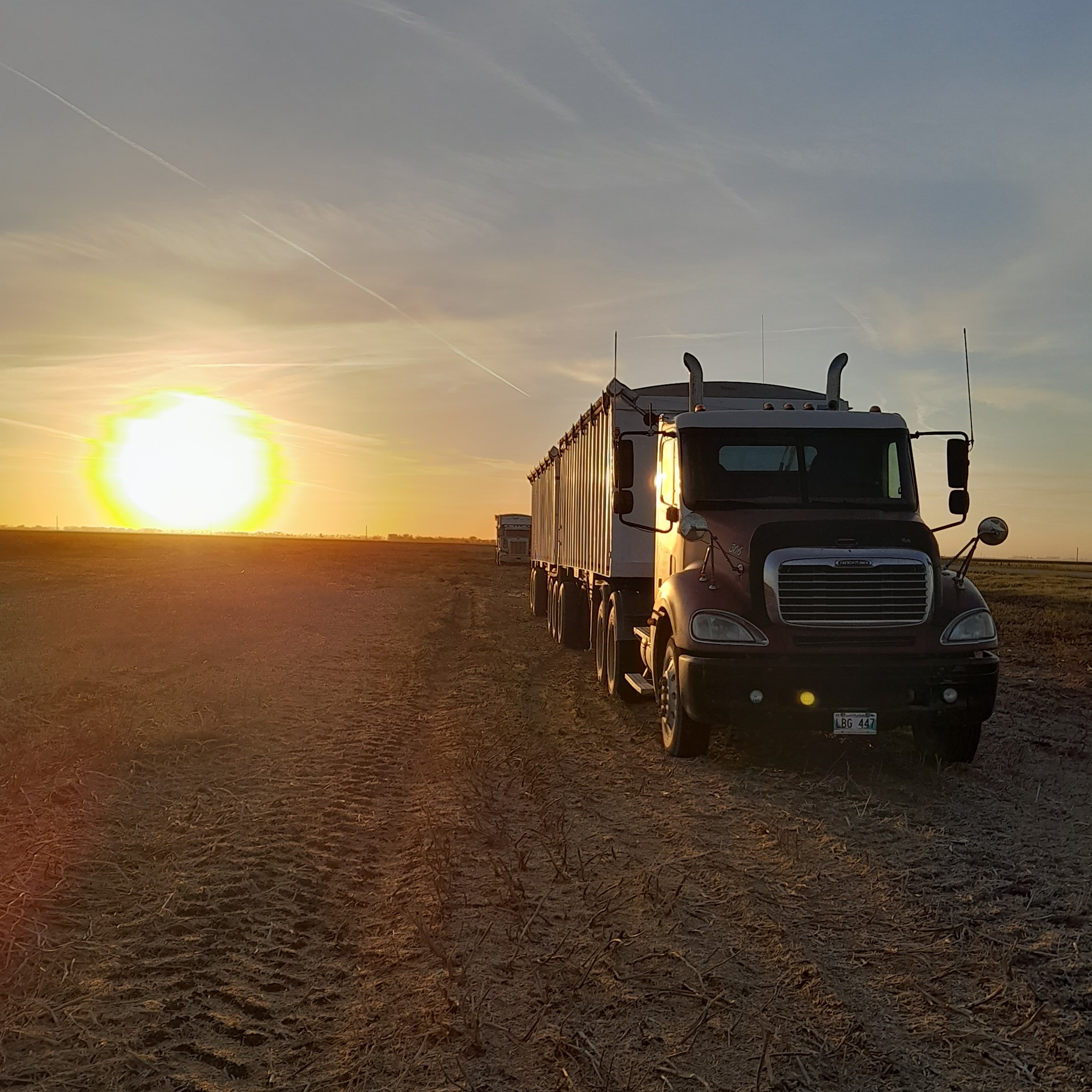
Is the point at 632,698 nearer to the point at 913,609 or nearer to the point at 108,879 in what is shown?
the point at 913,609

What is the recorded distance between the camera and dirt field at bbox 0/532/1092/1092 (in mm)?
3383

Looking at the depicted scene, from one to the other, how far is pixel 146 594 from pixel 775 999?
89.7 ft

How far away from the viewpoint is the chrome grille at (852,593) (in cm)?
751

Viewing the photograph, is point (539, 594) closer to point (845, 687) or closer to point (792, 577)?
point (792, 577)

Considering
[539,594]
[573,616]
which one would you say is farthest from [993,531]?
[539,594]

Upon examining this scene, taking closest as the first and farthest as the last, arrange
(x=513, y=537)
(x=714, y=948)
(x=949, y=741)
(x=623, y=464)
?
(x=714, y=948) → (x=949, y=741) → (x=623, y=464) → (x=513, y=537)

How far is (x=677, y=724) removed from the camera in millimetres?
8250

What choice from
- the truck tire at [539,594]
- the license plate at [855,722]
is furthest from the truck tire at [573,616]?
the license plate at [855,722]

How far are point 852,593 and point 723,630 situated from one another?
1.11m

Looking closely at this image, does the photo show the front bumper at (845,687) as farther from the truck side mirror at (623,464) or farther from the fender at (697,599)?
the truck side mirror at (623,464)

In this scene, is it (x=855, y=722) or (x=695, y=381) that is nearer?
(x=855, y=722)

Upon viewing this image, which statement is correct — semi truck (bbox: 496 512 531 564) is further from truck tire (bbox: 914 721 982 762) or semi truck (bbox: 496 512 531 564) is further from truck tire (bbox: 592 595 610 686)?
truck tire (bbox: 914 721 982 762)

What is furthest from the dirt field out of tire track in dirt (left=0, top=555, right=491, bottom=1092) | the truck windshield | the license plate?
the truck windshield

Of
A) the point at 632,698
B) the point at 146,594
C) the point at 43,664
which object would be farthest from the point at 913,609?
the point at 146,594
